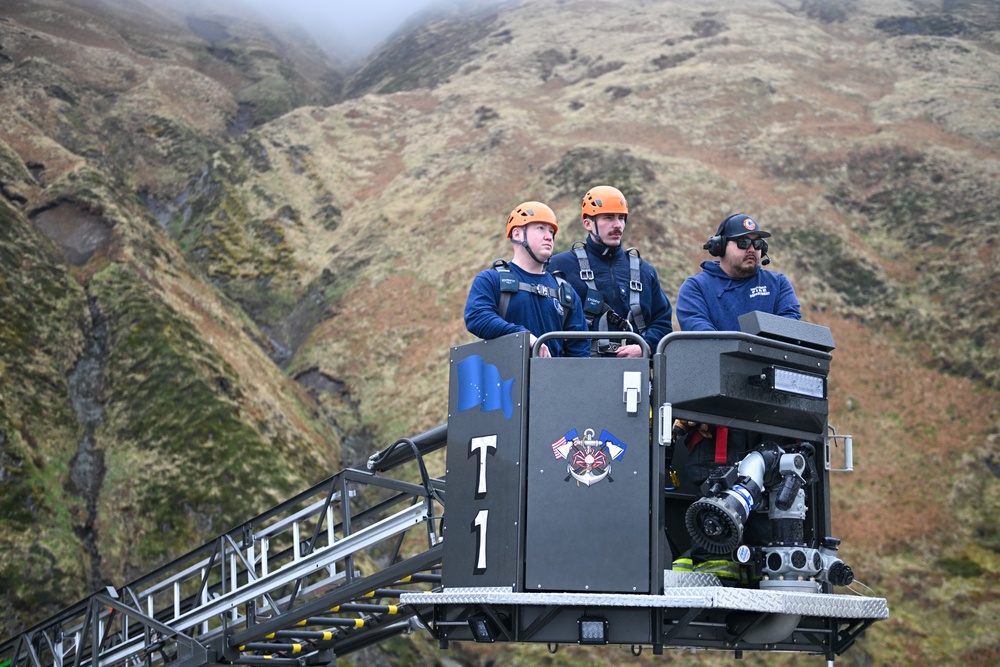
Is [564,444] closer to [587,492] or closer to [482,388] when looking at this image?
[587,492]

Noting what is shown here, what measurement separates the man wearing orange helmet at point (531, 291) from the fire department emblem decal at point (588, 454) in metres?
1.22

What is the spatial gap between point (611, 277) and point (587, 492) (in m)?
2.90

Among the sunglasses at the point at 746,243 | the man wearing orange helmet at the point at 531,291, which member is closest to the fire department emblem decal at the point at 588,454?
the man wearing orange helmet at the point at 531,291

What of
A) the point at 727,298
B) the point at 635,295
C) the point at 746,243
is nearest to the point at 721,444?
A: the point at 727,298

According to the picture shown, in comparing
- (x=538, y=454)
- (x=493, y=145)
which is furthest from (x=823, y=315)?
(x=538, y=454)

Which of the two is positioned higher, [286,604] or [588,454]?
[588,454]

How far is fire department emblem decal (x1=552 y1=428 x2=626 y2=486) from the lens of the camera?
6.55 m

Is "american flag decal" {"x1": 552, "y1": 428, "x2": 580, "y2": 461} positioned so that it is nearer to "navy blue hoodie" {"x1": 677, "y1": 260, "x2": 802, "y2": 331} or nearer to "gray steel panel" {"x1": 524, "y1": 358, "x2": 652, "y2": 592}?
"gray steel panel" {"x1": 524, "y1": 358, "x2": 652, "y2": 592}

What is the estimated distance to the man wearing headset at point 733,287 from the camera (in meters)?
7.77

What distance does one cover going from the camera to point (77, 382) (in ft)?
81.1

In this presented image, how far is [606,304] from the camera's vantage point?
8914 millimetres

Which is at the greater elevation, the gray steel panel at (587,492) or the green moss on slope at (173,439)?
the green moss on slope at (173,439)

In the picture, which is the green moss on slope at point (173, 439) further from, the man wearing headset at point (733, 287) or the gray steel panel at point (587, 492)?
Result: the gray steel panel at point (587, 492)

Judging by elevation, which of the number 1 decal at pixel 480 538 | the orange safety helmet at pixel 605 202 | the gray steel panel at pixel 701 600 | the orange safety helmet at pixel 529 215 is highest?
the orange safety helmet at pixel 605 202
